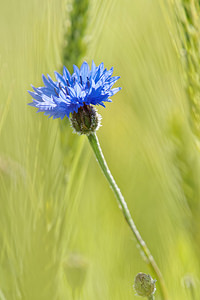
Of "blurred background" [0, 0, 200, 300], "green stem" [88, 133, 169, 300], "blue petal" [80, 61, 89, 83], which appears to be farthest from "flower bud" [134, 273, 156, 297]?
"blue petal" [80, 61, 89, 83]

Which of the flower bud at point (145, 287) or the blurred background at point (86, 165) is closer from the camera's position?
the flower bud at point (145, 287)

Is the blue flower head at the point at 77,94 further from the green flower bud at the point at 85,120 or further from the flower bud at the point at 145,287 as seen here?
the flower bud at the point at 145,287

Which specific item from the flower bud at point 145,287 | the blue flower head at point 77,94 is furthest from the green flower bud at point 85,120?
the flower bud at point 145,287

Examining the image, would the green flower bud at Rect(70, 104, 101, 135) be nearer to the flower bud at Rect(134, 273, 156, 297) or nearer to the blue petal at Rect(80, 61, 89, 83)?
the blue petal at Rect(80, 61, 89, 83)

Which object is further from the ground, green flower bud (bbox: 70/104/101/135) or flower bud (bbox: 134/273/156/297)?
green flower bud (bbox: 70/104/101/135)

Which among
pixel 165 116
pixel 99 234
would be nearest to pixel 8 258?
pixel 99 234

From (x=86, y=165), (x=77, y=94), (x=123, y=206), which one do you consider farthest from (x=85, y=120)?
(x=86, y=165)
